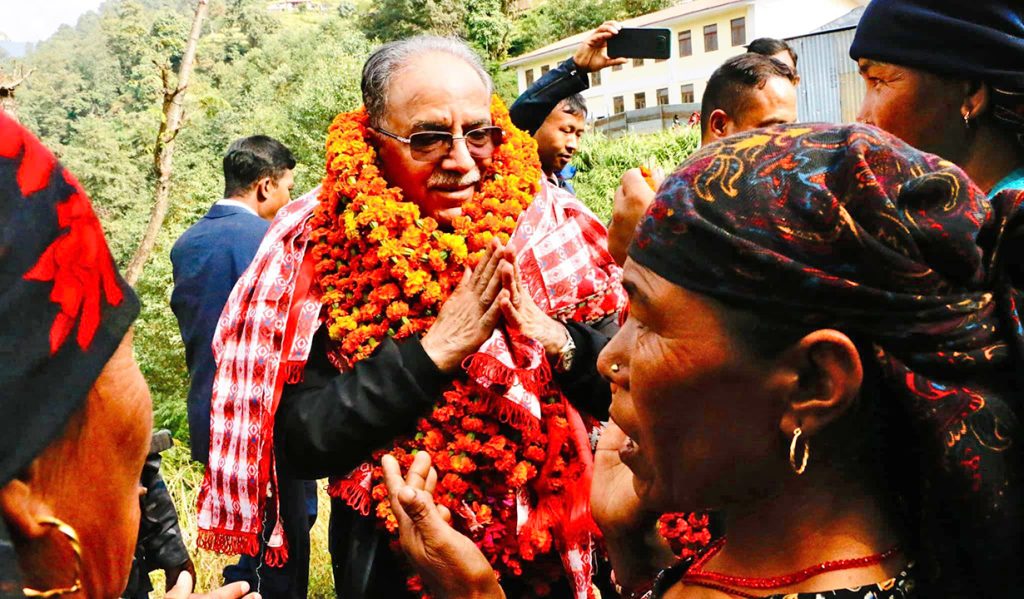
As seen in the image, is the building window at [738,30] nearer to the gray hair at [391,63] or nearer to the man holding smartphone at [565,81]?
the man holding smartphone at [565,81]

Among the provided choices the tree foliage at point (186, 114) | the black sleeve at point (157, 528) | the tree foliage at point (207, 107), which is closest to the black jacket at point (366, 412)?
the black sleeve at point (157, 528)

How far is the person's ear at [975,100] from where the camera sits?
6.93 ft

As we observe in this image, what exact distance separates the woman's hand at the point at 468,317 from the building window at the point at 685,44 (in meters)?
46.4

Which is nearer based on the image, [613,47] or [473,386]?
[473,386]

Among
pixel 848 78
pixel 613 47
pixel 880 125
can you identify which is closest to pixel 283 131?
pixel 848 78

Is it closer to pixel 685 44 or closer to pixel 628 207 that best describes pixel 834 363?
pixel 628 207

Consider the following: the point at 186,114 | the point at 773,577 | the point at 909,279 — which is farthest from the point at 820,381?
the point at 186,114

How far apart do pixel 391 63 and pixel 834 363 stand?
1.92m

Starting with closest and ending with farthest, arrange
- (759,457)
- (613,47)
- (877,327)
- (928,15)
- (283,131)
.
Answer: (877,327)
(759,457)
(928,15)
(613,47)
(283,131)

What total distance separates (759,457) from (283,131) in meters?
31.9

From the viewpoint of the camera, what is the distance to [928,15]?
2.09 meters

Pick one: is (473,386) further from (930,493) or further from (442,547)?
(930,493)

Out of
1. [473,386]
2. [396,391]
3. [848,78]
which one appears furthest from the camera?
[848,78]

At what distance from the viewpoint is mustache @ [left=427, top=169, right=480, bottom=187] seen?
8.96 feet
